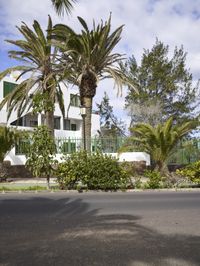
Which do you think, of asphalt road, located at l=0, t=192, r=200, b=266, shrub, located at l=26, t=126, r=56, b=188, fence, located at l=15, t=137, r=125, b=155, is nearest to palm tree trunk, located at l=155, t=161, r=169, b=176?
fence, located at l=15, t=137, r=125, b=155

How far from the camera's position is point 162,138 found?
21.1 m

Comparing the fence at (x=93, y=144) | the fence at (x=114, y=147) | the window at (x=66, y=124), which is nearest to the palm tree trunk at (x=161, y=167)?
the fence at (x=114, y=147)

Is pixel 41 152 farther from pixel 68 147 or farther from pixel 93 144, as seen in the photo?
pixel 68 147

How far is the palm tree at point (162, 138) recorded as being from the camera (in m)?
21.0

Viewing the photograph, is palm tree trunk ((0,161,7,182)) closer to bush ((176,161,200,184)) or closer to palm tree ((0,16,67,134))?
palm tree ((0,16,67,134))

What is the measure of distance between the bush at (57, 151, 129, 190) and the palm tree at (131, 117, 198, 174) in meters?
3.60

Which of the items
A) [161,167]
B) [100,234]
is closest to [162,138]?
[161,167]

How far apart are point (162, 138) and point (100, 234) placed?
13974mm

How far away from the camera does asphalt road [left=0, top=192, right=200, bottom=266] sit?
19.2ft

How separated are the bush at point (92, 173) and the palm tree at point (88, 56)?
547 cm

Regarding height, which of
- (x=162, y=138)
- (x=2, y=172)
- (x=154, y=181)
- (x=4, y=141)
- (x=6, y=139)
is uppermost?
(x=6, y=139)

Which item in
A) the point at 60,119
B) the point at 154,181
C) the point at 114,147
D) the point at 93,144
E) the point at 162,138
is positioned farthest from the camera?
the point at 60,119

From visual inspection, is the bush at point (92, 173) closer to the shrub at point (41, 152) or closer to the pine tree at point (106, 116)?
the shrub at point (41, 152)

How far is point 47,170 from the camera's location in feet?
61.2
